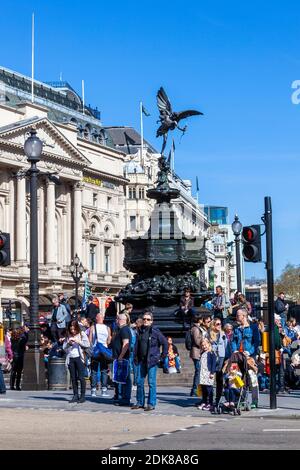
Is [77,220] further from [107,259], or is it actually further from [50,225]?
[107,259]

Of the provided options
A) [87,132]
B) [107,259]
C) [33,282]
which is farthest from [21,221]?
[33,282]

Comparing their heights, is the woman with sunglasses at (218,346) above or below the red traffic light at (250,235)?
below

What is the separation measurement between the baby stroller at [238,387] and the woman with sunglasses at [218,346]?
0.31 metres

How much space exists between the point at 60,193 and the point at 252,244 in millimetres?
82489

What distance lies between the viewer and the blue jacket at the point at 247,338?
71.5 ft

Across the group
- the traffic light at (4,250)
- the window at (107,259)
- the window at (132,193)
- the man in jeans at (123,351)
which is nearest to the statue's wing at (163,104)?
the traffic light at (4,250)

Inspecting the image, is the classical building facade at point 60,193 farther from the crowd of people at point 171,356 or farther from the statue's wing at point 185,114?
the crowd of people at point 171,356

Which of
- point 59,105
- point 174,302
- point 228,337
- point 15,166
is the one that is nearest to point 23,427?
point 228,337

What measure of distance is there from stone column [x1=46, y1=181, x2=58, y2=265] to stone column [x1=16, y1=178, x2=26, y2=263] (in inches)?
167

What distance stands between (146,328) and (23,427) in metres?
4.64

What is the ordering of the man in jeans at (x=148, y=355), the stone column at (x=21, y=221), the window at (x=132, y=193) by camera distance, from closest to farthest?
the man in jeans at (x=148, y=355)
the stone column at (x=21, y=221)
the window at (x=132, y=193)

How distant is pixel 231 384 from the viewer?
20.7 m

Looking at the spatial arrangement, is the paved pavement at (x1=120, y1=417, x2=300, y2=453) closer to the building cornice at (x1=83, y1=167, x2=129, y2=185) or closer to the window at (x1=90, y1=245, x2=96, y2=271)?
the building cornice at (x1=83, y1=167, x2=129, y2=185)
